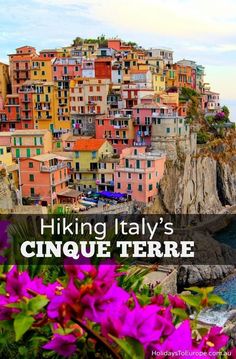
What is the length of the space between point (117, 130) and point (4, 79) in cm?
1455

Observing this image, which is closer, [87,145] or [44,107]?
[87,145]

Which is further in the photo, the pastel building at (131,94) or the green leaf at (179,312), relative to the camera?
A: the pastel building at (131,94)

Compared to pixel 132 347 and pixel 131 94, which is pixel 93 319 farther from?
pixel 131 94

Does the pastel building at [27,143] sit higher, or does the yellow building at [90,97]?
the yellow building at [90,97]

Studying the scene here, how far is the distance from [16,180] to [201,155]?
47.7 ft

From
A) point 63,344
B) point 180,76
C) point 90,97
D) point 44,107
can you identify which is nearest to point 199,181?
point 90,97

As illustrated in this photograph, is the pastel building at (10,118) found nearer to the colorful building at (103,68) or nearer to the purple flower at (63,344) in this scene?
the colorful building at (103,68)

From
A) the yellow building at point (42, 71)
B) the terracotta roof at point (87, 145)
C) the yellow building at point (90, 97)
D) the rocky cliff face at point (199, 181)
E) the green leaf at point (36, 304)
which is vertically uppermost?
the yellow building at point (42, 71)

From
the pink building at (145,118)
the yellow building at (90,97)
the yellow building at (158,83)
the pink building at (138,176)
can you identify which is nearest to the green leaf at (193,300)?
the pink building at (138,176)

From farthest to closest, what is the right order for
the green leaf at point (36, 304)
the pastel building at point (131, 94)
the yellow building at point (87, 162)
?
the pastel building at point (131, 94), the yellow building at point (87, 162), the green leaf at point (36, 304)

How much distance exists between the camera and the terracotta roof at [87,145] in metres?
32.8

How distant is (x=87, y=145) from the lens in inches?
1303

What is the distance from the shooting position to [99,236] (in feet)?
11.6

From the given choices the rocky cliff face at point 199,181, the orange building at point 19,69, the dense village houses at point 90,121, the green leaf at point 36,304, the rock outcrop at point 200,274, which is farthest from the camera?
the orange building at point 19,69
